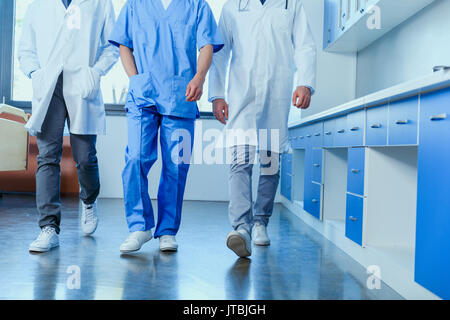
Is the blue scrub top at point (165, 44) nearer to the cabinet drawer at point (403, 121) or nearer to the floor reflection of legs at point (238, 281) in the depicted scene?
the floor reflection of legs at point (238, 281)

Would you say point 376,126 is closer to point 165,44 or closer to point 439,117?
point 439,117

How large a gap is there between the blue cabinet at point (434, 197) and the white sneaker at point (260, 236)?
0.95m

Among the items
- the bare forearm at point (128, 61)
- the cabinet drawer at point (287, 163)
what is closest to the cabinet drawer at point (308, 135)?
the cabinet drawer at point (287, 163)

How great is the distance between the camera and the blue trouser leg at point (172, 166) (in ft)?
6.58

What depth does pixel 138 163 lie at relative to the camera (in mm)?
1961

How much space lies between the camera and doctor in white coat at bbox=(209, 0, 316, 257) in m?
2.02

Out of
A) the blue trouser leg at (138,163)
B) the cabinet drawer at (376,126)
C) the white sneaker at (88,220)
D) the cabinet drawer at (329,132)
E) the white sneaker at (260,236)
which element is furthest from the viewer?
the cabinet drawer at (329,132)

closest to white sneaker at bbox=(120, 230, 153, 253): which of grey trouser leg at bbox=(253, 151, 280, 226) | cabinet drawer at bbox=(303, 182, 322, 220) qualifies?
grey trouser leg at bbox=(253, 151, 280, 226)

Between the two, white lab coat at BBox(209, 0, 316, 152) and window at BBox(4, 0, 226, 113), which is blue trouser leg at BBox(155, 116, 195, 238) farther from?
window at BBox(4, 0, 226, 113)

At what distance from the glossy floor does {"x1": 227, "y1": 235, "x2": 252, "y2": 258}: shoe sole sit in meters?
0.04

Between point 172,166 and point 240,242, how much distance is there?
0.45 meters

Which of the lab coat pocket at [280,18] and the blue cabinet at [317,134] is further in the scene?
the blue cabinet at [317,134]

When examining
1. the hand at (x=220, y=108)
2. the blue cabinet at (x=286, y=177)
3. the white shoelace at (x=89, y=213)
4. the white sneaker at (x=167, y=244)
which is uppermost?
the hand at (x=220, y=108)

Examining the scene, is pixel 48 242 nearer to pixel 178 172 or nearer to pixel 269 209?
pixel 178 172
